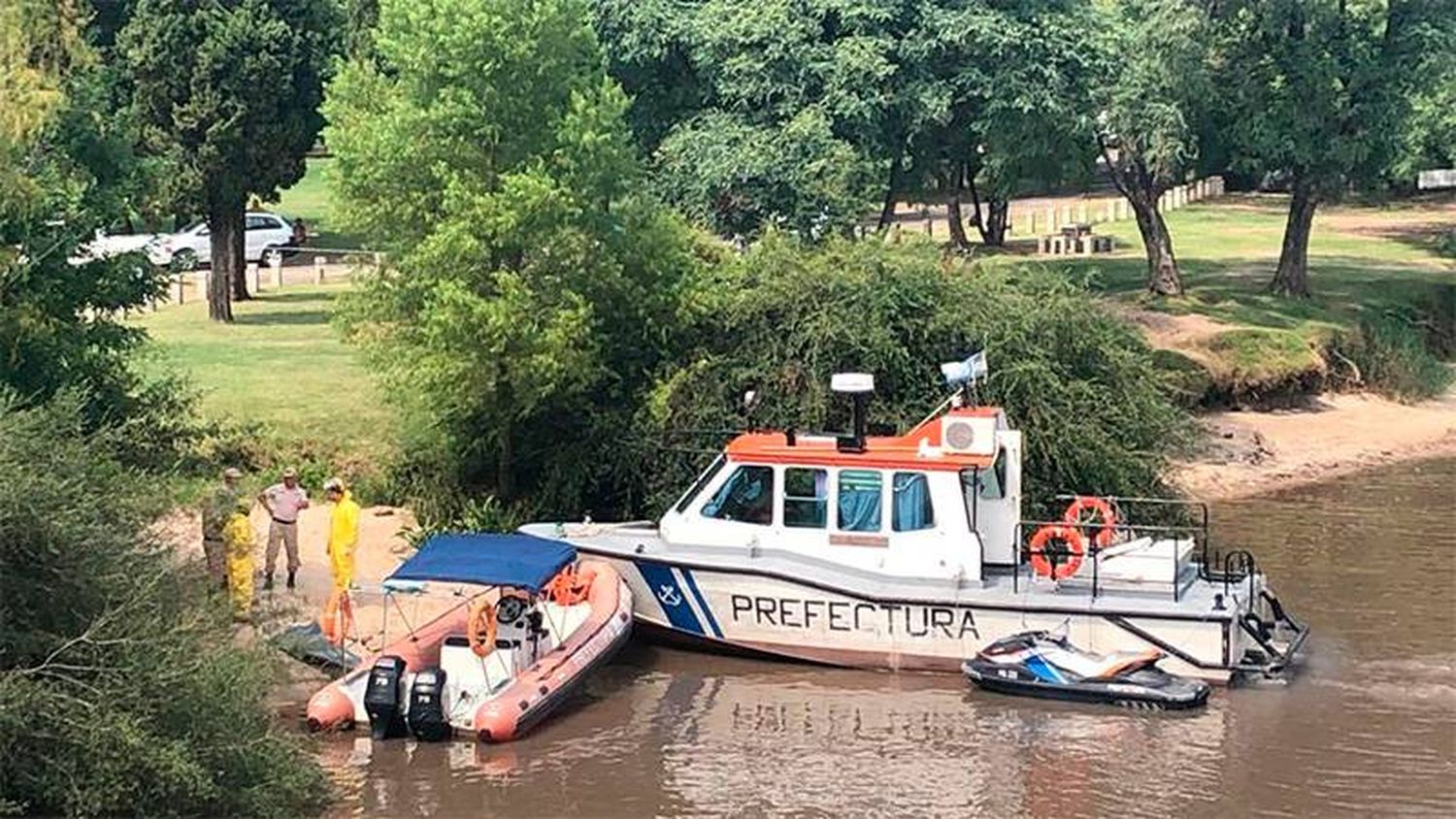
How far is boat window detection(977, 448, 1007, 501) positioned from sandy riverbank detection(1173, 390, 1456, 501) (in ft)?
27.5

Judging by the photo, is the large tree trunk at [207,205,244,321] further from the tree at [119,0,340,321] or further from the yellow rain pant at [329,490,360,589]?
the yellow rain pant at [329,490,360,589]

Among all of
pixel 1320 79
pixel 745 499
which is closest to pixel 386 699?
pixel 745 499

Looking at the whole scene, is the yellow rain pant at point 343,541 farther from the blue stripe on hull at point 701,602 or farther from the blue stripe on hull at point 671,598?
the blue stripe on hull at point 701,602

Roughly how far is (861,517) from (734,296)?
576cm

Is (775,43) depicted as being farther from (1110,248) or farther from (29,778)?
(29,778)

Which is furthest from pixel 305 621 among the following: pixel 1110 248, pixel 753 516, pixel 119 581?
pixel 1110 248

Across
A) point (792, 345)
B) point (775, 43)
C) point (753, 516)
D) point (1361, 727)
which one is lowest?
point (1361, 727)

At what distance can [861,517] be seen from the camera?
856 inches

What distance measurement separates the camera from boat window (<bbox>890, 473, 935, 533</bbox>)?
→ 70.5 ft

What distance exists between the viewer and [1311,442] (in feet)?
115

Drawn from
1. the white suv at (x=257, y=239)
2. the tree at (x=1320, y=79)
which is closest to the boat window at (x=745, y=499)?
the tree at (x=1320, y=79)

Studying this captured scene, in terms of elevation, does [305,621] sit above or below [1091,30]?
below

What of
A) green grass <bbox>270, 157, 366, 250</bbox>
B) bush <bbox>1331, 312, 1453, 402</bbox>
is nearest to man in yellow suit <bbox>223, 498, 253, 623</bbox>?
bush <bbox>1331, 312, 1453, 402</bbox>

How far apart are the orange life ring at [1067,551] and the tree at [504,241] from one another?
20.1 feet
